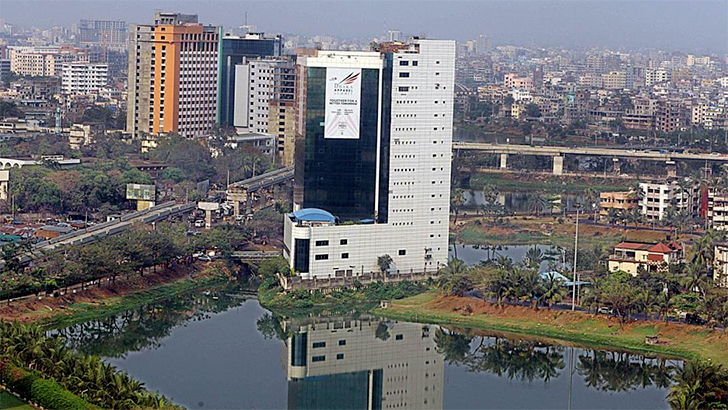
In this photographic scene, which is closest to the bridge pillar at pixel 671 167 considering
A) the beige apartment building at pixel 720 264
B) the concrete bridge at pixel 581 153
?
the concrete bridge at pixel 581 153

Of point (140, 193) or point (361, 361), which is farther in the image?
point (140, 193)

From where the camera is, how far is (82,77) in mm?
35031

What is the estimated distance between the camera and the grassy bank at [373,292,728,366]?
1179cm

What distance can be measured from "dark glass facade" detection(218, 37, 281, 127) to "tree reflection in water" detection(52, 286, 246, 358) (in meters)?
11.2

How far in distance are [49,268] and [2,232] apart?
321 cm

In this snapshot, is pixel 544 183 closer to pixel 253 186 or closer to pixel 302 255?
pixel 253 186

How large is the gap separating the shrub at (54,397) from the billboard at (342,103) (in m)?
Result: 5.66

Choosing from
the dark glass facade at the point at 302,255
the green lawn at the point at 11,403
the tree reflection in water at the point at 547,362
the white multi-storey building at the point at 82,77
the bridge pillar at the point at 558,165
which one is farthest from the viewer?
the white multi-storey building at the point at 82,77

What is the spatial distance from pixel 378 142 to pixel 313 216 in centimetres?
103

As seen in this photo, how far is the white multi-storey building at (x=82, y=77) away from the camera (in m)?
34.8

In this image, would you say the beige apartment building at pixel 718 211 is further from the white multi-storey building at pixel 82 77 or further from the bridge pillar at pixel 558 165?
the white multi-storey building at pixel 82 77

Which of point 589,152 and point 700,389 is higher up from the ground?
point 589,152

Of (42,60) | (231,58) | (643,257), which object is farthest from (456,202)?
(42,60)

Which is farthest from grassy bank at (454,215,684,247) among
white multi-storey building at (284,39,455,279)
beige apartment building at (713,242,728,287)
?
white multi-storey building at (284,39,455,279)
